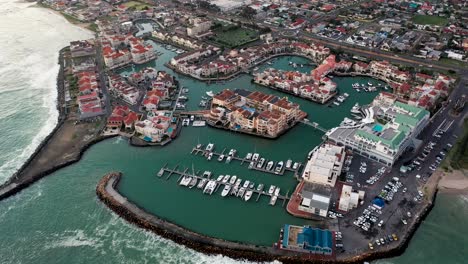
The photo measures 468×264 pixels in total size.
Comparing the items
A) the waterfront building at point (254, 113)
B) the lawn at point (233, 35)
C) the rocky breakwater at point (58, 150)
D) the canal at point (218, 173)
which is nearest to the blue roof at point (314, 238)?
the canal at point (218, 173)

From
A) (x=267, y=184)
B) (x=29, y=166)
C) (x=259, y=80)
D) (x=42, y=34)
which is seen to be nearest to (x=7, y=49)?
(x=42, y=34)

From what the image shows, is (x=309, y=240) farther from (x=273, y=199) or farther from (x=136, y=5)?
(x=136, y=5)

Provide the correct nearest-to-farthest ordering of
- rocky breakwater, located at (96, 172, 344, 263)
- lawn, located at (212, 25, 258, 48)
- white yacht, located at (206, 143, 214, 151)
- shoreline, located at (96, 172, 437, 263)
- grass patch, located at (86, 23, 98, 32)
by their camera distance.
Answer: shoreline, located at (96, 172, 437, 263), rocky breakwater, located at (96, 172, 344, 263), white yacht, located at (206, 143, 214, 151), lawn, located at (212, 25, 258, 48), grass patch, located at (86, 23, 98, 32)

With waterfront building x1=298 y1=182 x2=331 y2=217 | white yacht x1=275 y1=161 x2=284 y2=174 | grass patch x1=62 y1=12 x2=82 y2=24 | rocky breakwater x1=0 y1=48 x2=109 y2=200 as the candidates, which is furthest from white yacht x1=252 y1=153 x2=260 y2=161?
grass patch x1=62 y1=12 x2=82 y2=24

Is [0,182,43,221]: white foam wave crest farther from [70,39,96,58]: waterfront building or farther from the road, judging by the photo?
[70,39,96,58]: waterfront building

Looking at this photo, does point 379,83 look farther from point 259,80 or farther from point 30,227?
point 30,227

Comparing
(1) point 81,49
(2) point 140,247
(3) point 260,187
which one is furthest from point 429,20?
(2) point 140,247

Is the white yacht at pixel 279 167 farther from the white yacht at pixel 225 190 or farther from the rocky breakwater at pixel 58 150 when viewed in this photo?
the rocky breakwater at pixel 58 150
